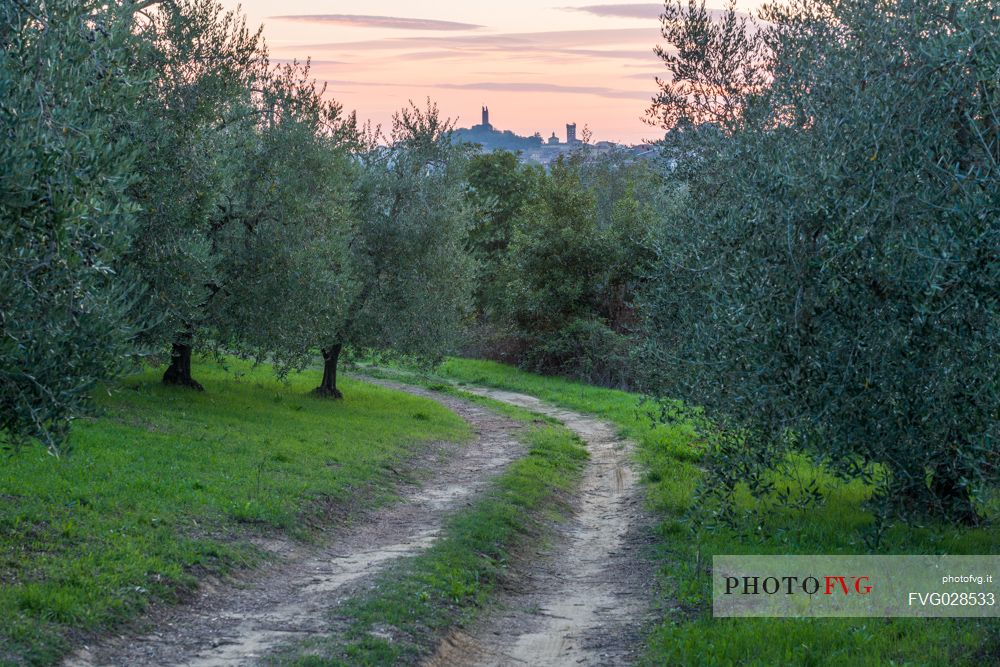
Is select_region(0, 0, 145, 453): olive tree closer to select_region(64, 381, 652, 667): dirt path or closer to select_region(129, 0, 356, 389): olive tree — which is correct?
select_region(64, 381, 652, 667): dirt path

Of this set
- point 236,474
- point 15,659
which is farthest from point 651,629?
point 236,474

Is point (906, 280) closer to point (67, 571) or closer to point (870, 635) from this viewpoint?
point (870, 635)

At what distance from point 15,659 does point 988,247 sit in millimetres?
8954

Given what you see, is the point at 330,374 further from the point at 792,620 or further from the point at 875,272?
the point at 875,272

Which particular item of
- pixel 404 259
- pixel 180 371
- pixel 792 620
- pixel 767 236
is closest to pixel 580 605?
pixel 792 620

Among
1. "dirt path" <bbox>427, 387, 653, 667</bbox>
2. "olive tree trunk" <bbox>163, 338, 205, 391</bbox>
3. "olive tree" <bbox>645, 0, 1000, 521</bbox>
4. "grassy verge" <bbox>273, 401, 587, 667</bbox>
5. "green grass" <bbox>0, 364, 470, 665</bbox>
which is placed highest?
"olive tree" <bbox>645, 0, 1000, 521</bbox>

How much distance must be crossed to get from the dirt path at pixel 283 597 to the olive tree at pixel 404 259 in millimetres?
10067

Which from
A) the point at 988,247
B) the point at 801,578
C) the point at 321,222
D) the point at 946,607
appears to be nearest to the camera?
the point at 988,247

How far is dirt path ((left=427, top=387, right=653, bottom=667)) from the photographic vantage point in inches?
367

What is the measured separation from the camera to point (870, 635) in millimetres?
8625

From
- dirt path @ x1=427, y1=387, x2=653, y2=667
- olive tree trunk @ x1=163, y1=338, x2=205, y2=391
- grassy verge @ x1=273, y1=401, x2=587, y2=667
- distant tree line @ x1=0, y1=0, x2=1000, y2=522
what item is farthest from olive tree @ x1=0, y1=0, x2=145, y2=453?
olive tree trunk @ x1=163, y1=338, x2=205, y2=391

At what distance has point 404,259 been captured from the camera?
28.4 m

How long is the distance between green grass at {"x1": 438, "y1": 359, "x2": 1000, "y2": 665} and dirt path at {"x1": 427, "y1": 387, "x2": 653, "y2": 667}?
0.39 metres

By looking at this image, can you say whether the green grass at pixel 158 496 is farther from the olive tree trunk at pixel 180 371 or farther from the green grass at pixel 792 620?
the green grass at pixel 792 620
